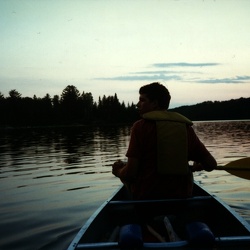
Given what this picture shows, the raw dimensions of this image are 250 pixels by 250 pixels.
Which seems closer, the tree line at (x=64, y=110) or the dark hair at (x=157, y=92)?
the dark hair at (x=157, y=92)

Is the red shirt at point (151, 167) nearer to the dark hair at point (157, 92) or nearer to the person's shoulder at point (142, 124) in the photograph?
the person's shoulder at point (142, 124)

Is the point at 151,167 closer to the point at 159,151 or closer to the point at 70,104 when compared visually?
the point at 159,151

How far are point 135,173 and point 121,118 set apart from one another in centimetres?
15786

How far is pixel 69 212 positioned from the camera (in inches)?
318

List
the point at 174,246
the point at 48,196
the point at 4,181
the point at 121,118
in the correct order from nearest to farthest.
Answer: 1. the point at 174,246
2. the point at 48,196
3. the point at 4,181
4. the point at 121,118

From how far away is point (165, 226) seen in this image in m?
3.92

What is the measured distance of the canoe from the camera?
3.04 metres

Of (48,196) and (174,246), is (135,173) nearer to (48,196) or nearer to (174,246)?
(174,246)

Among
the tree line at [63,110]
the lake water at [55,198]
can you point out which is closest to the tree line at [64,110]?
the tree line at [63,110]

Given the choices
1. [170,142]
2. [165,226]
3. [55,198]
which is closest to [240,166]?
[165,226]

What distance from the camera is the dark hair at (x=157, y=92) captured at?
12.8 ft

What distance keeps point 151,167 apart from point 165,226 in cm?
76

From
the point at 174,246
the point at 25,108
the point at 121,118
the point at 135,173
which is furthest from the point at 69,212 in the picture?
the point at 121,118

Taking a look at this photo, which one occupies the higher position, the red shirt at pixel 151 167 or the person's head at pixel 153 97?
the person's head at pixel 153 97
